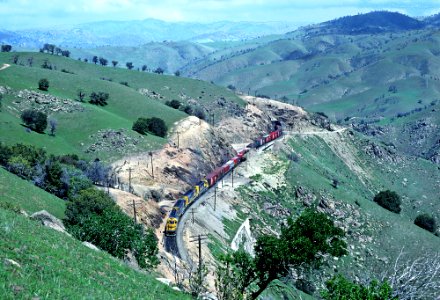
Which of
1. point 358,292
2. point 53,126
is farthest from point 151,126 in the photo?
point 358,292

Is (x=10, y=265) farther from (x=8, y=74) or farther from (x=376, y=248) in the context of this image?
(x=8, y=74)

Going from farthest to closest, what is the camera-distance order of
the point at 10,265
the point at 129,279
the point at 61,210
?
1. the point at 61,210
2. the point at 129,279
3. the point at 10,265

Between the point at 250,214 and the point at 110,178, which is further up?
the point at 110,178

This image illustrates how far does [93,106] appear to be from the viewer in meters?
112

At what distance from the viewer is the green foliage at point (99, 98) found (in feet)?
392

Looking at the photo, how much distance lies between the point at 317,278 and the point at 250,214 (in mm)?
16634

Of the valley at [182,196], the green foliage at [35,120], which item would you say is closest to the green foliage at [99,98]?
the valley at [182,196]

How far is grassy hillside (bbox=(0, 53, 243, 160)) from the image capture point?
8869 cm

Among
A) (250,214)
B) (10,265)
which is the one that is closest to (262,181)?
(250,214)

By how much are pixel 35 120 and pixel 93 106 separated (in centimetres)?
2236

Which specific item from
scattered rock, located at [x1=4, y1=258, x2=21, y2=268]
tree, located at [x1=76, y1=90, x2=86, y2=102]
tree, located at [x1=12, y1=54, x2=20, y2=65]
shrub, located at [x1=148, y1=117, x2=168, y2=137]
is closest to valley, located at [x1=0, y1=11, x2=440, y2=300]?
scattered rock, located at [x1=4, y1=258, x2=21, y2=268]

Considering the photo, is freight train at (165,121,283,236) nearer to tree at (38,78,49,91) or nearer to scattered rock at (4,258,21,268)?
scattered rock at (4,258,21,268)

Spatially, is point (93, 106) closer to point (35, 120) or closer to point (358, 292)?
point (35, 120)

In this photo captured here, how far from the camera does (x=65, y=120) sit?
100 m
